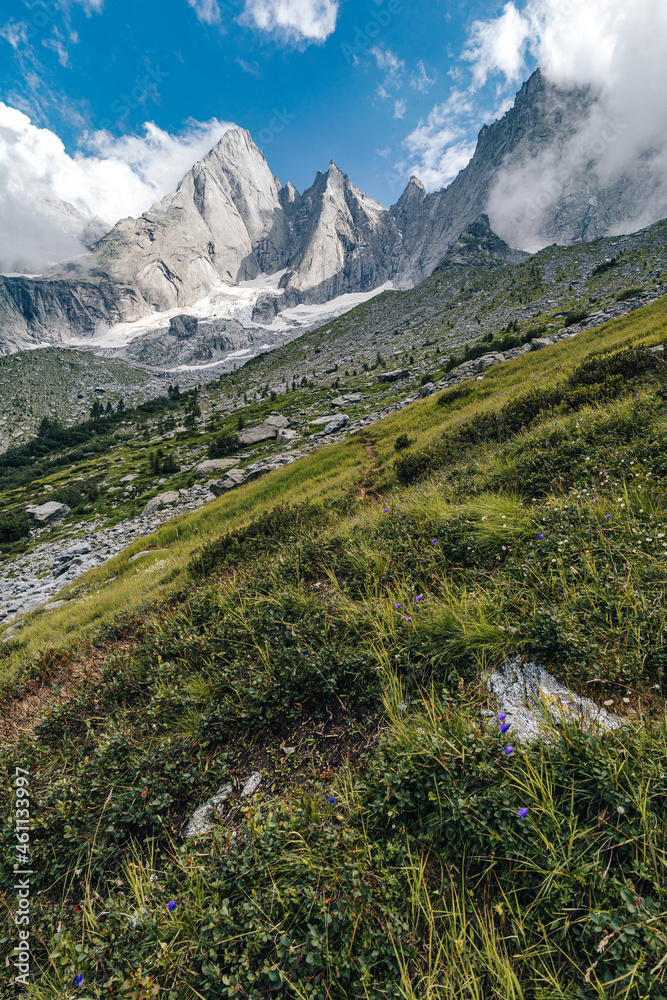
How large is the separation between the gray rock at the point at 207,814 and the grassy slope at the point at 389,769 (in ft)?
0.37

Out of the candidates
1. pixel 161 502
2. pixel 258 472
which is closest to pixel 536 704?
pixel 258 472

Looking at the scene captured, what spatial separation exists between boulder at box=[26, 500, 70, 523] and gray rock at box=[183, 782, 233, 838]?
4667 centimetres

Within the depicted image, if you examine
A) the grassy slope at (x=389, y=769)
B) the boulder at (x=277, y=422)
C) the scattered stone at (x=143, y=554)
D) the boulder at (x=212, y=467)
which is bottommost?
the scattered stone at (x=143, y=554)

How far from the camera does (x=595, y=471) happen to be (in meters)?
5.40

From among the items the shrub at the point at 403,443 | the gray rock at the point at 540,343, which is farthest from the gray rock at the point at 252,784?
the gray rock at the point at 540,343

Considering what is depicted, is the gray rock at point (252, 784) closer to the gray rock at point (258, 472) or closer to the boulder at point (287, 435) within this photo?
the gray rock at point (258, 472)

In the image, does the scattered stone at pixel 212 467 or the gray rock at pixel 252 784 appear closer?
the gray rock at pixel 252 784

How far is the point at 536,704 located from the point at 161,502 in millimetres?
33352

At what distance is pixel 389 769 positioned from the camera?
2775 millimetres

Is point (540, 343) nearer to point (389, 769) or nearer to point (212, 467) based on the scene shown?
point (212, 467)

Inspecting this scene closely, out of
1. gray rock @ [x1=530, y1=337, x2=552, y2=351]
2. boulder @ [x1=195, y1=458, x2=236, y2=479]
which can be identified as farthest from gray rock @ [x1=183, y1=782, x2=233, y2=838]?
boulder @ [x1=195, y1=458, x2=236, y2=479]

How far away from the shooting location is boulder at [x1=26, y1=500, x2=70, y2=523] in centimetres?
3988

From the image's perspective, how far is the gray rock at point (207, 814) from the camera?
10.2 ft

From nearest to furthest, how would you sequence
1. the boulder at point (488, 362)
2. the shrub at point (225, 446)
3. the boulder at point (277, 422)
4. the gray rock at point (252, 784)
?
1. the gray rock at point (252, 784)
2. the boulder at point (488, 362)
3. the shrub at point (225, 446)
4. the boulder at point (277, 422)
